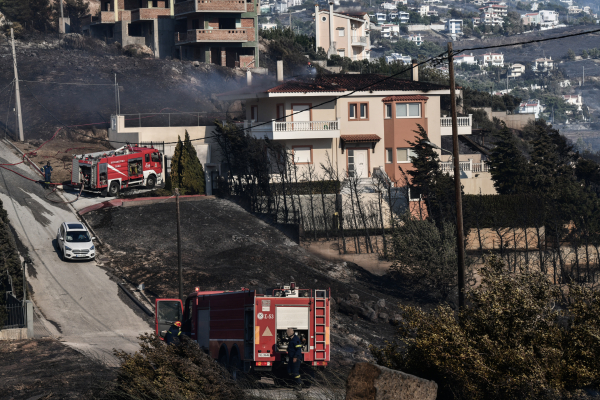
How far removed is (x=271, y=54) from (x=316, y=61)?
23.0 feet

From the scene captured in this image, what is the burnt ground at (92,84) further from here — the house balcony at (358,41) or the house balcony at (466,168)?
the house balcony at (358,41)

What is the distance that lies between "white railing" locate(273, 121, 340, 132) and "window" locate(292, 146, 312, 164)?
1642mm

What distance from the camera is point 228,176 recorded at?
166 ft

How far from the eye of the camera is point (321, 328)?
19.5 metres

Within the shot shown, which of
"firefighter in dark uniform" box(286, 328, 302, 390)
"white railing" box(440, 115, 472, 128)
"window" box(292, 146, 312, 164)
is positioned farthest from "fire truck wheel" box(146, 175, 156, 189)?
"firefighter in dark uniform" box(286, 328, 302, 390)

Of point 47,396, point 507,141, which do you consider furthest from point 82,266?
point 507,141

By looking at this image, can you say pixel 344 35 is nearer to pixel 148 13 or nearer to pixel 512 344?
pixel 148 13

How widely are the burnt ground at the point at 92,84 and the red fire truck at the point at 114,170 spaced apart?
1722 centimetres

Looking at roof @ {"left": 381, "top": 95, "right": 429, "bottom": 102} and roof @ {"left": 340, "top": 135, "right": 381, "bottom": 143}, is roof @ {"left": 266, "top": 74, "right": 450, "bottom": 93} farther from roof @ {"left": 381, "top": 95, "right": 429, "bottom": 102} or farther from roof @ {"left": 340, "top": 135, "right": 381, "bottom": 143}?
roof @ {"left": 340, "top": 135, "right": 381, "bottom": 143}

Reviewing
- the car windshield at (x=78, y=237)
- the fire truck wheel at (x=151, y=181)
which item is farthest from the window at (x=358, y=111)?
the car windshield at (x=78, y=237)

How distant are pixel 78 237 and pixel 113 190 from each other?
1009 centimetres

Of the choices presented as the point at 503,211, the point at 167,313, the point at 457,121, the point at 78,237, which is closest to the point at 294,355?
the point at 167,313

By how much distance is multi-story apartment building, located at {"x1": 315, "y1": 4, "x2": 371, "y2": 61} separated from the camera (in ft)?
438

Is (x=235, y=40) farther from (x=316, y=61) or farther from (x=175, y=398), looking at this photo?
(x=175, y=398)
